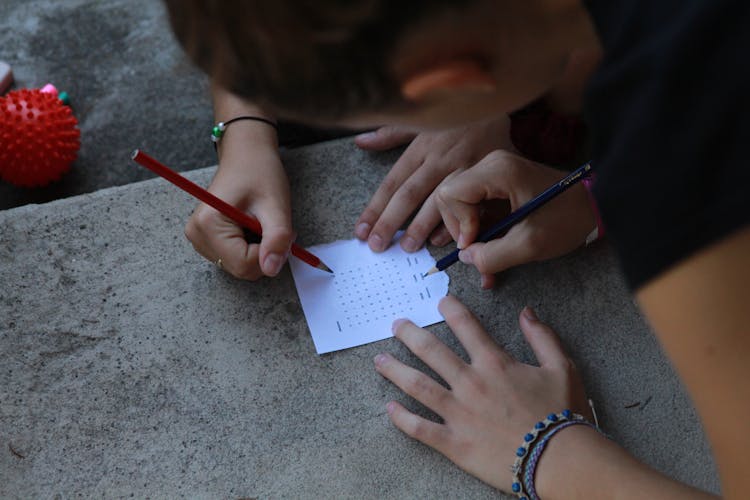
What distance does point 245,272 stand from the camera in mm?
1141

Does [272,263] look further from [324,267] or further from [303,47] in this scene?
[303,47]

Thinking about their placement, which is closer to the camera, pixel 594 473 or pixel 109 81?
pixel 594 473

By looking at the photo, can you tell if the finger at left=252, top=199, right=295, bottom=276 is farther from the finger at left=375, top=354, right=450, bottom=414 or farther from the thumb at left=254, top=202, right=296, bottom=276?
the finger at left=375, top=354, right=450, bottom=414

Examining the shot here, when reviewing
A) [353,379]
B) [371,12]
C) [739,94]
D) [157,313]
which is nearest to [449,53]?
[371,12]

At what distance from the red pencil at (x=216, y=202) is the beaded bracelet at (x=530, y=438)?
0.39 meters

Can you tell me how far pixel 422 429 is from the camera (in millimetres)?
1021

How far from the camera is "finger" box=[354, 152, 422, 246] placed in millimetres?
1206

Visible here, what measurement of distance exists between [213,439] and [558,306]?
0.53 metres

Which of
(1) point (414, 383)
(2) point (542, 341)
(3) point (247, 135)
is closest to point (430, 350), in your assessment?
(1) point (414, 383)

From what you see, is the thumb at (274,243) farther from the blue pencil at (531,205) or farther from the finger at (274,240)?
the blue pencil at (531,205)

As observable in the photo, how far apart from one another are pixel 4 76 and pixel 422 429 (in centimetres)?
126

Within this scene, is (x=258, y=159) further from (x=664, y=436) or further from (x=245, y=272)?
(x=664, y=436)

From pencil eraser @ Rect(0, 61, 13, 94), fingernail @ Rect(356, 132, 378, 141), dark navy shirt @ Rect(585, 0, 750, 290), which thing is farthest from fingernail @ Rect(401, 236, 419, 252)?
pencil eraser @ Rect(0, 61, 13, 94)

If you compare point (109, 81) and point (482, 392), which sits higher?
point (482, 392)
